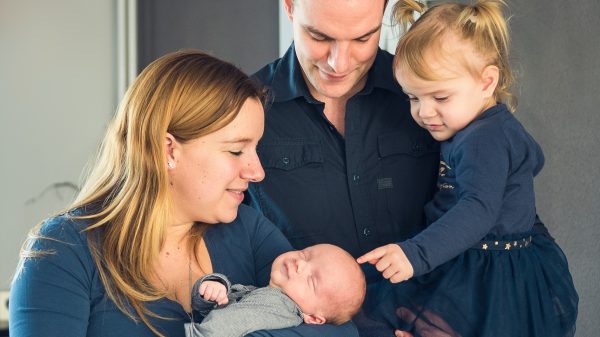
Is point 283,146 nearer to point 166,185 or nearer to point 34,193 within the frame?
point 166,185

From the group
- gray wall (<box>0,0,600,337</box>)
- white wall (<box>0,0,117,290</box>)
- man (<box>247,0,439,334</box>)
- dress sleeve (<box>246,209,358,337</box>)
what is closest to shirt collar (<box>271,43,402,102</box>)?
man (<box>247,0,439,334</box>)

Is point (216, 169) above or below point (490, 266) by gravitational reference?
above

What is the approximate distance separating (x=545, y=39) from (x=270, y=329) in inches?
67.2

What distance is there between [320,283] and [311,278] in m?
0.03

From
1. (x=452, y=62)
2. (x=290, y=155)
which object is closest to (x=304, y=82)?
(x=290, y=155)

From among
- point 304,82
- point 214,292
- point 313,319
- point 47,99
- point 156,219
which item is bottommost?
point 47,99

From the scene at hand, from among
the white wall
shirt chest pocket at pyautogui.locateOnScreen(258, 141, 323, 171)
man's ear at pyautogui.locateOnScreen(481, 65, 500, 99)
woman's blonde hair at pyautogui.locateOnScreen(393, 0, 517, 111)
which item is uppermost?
woman's blonde hair at pyautogui.locateOnScreen(393, 0, 517, 111)

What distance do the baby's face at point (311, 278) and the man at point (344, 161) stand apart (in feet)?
1.16

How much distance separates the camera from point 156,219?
6.85 feet

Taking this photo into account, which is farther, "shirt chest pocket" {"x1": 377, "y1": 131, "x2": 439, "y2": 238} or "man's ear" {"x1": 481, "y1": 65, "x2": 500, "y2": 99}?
"shirt chest pocket" {"x1": 377, "y1": 131, "x2": 439, "y2": 238}

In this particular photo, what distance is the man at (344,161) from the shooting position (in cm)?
254

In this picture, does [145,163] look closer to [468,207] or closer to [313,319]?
[313,319]

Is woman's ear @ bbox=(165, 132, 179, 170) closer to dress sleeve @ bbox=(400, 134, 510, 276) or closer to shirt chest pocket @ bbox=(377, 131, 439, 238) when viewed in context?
dress sleeve @ bbox=(400, 134, 510, 276)

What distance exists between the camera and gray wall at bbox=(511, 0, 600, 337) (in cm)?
314
